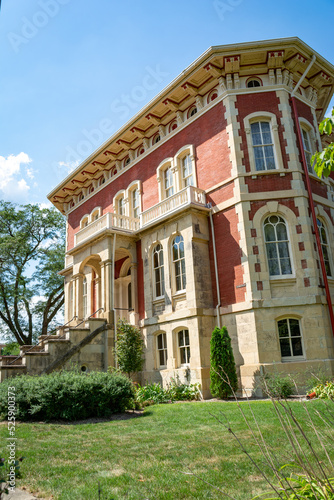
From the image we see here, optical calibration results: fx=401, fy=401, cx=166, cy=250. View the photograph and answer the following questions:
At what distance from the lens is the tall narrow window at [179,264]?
16703mm

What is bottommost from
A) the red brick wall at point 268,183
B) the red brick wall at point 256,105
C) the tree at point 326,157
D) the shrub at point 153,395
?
the shrub at point 153,395

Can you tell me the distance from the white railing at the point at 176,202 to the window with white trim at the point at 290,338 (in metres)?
5.88

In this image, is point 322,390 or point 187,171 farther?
point 187,171

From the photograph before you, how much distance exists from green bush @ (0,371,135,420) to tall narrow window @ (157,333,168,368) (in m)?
6.12

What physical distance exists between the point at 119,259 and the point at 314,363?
1203 cm

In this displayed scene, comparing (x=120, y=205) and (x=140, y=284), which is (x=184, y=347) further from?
(x=120, y=205)

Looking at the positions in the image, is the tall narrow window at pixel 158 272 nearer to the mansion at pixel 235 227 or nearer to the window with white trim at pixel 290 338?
the mansion at pixel 235 227

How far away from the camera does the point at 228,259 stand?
15.6 metres

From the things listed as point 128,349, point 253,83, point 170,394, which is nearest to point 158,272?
point 128,349

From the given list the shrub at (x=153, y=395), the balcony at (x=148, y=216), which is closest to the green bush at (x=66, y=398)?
the shrub at (x=153, y=395)

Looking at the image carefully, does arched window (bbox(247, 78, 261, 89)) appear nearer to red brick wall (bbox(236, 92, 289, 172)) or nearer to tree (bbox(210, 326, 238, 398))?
red brick wall (bbox(236, 92, 289, 172))

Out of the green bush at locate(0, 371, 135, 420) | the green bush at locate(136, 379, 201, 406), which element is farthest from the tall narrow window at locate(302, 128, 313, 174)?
the green bush at locate(0, 371, 135, 420)

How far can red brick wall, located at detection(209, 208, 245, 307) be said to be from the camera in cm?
1518

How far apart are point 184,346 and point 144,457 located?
10.00m
